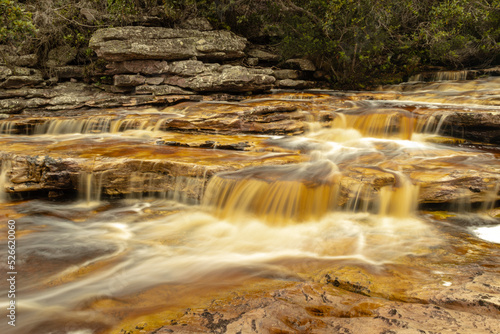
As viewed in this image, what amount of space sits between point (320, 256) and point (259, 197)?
141cm

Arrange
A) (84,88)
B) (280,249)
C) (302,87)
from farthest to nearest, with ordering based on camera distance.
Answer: (302,87), (84,88), (280,249)

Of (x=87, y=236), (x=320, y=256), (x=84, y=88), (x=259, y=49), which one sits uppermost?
(x=259, y=49)

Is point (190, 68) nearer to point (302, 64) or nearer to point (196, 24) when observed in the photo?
point (196, 24)

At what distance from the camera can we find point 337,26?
39.0 ft

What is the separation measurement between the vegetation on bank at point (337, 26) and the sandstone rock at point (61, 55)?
0.20 m

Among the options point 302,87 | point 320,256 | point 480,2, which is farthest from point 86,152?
point 480,2

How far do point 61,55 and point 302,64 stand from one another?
9448 mm

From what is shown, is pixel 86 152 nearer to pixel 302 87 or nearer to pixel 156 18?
pixel 156 18

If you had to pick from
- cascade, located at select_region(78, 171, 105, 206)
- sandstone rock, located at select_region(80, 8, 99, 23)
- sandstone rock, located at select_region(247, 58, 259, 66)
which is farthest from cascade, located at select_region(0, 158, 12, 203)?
sandstone rock, located at select_region(247, 58, 259, 66)

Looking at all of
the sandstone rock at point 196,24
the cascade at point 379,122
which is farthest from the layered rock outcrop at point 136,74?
the cascade at point 379,122

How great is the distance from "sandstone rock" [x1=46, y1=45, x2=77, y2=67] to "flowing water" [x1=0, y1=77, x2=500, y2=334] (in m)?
6.34

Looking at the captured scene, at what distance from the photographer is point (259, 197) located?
468cm

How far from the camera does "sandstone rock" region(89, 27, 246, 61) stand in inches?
417

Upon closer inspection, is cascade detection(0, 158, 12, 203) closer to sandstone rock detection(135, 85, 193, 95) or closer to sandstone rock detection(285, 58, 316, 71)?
sandstone rock detection(135, 85, 193, 95)
